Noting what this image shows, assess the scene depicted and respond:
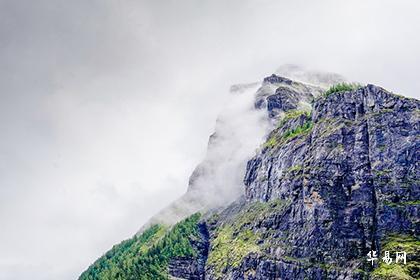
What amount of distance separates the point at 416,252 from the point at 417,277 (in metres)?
10.6

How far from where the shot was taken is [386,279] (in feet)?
644

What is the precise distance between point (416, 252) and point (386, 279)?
16.1 meters

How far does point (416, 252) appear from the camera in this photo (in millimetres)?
199500

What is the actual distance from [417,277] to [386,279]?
11.0 m

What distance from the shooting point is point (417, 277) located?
193 m
